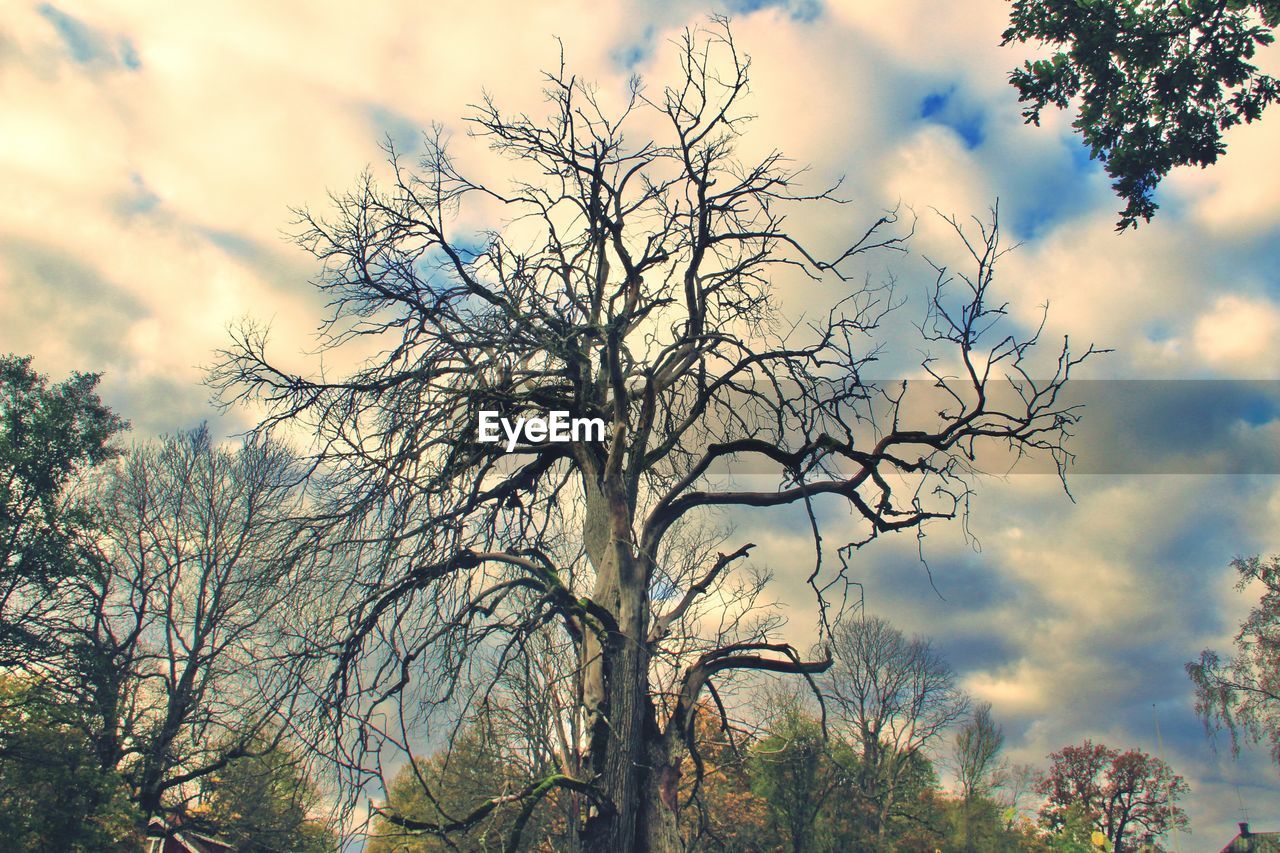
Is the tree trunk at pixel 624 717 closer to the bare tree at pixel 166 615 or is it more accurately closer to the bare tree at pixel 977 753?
the bare tree at pixel 166 615

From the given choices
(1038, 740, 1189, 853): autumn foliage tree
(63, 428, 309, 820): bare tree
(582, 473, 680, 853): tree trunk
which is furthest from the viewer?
(1038, 740, 1189, 853): autumn foliage tree

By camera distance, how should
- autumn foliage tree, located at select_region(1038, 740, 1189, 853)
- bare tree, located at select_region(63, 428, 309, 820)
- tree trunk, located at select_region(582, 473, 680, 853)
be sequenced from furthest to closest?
autumn foliage tree, located at select_region(1038, 740, 1189, 853)
bare tree, located at select_region(63, 428, 309, 820)
tree trunk, located at select_region(582, 473, 680, 853)

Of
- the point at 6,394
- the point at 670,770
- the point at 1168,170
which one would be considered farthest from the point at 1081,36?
the point at 6,394

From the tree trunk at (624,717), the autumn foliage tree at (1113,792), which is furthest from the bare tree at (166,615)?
the autumn foliage tree at (1113,792)

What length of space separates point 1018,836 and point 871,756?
18.1m

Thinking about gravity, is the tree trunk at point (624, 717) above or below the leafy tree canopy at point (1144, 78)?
below

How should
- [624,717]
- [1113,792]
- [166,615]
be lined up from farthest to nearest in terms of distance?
[1113,792]
[166,615]
[624,717]

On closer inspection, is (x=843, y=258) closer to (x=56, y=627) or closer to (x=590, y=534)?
(x=590, y=534)

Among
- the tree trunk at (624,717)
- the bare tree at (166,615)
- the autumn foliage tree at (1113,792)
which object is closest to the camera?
the tree trunk at (624,717)

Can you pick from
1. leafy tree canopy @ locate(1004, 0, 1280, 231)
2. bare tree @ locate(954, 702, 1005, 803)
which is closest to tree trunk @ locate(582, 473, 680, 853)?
leafy tree canopy @ locate(1004, 0, 1280, 231)

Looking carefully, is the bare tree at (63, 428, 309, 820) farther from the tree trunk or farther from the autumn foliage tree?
the autumn foliage tree

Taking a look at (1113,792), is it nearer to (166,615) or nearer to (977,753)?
(977,753)

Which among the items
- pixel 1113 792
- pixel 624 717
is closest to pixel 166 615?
pixel 624 717

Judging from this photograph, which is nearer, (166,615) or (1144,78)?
(1144,78)
